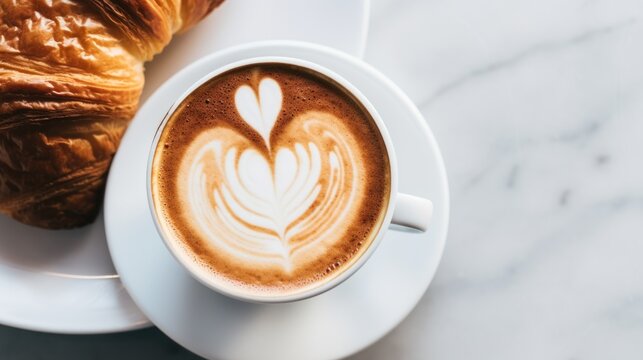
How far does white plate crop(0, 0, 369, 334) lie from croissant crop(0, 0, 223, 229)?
2.6 inches

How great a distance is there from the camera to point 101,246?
1.36 metres

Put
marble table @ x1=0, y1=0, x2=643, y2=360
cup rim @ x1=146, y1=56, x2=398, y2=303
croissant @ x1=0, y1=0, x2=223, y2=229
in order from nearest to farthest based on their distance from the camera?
cup rim @ x1=146, y1=56, x2=398, y2=303
croissant @ x1=0, y1=0, x2=223, y2=229
marble table @ x1=0, y1=0, x2=643, y2=360

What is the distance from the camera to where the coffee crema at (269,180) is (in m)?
1.08

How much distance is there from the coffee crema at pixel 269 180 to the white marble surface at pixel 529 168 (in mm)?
404

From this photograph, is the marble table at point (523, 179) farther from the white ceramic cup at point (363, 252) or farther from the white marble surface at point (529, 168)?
the white ceramic cup at point (363, 252)

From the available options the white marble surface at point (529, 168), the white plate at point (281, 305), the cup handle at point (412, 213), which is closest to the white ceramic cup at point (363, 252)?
the cup handle at point (412, 213)

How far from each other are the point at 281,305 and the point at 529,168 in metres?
0.65

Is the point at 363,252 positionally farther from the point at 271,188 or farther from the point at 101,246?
the point at 101,246

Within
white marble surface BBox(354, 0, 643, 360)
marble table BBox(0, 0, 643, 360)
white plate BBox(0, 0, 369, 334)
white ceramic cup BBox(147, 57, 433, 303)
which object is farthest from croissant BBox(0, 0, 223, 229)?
white marble surface BBox(354, 0, 643, 360)

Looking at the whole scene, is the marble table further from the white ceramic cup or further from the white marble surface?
the white ceramic cup

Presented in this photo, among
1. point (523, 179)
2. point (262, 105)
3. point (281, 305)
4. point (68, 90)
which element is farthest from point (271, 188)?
point (523, 179)

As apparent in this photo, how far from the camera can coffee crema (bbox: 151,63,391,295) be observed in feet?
3.54

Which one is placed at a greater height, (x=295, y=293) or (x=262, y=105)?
(x=262, y=105)

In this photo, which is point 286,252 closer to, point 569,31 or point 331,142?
point 331,142
